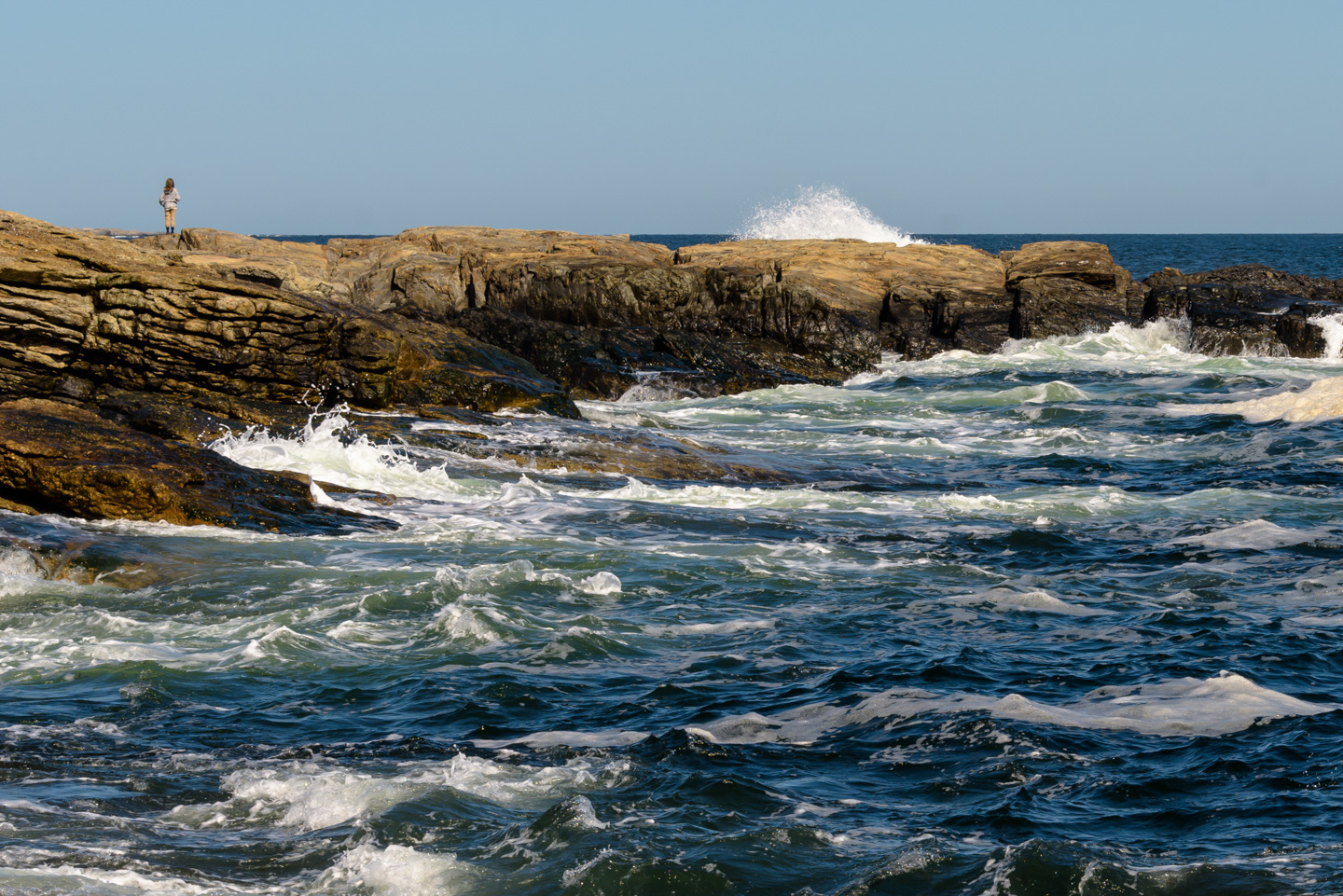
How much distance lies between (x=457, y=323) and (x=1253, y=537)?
62.9ft

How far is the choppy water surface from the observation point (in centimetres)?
602

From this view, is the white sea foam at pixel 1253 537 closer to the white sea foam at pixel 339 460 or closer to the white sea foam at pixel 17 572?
the white sea foam at pixel 339 460

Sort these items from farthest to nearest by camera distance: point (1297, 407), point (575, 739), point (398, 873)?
point (1297, 407), point (575, 739), point (398, 873)

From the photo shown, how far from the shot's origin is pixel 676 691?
859cm

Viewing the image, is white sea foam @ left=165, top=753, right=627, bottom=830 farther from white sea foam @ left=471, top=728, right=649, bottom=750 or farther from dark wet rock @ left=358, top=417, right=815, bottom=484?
dark wet rock @ left=358, top=417, right=815, bottom=484

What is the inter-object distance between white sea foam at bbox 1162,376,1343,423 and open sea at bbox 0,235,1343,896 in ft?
18.2

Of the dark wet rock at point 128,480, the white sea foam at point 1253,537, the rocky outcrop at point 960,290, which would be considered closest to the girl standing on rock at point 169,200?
the rocky outcrop at point 960,290

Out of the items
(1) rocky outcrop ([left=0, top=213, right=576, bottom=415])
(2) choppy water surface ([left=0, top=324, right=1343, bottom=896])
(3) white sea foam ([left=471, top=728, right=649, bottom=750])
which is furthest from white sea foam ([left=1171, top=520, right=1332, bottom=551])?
(1) rocky outcrop ([left=0, top=213, right=576, bottom=415])

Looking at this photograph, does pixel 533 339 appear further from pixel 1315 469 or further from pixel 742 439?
pixel 1315 469

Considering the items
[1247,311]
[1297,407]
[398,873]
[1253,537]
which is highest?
[1247,311]

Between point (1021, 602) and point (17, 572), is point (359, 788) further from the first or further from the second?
point (1021, 602)

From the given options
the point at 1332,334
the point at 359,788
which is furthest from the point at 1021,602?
the point at 1332,334

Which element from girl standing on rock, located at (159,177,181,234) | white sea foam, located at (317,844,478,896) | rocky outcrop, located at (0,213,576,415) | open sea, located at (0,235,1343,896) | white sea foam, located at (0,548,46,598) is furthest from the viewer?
girl standing on rock, located at (159,177,181,234)

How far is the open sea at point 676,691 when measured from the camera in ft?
19.7
